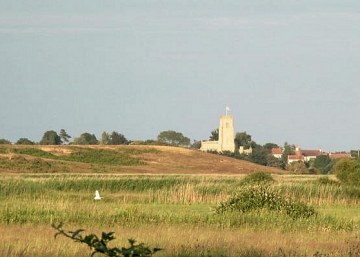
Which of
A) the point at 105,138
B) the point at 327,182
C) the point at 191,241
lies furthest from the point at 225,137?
the point at 191,241

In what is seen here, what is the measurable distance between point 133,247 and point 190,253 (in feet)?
26.5

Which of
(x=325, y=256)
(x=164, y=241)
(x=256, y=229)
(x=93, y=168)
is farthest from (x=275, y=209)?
(x=93, y=168)

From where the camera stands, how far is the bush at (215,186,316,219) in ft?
88.7

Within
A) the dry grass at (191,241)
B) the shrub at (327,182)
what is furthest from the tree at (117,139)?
the dry grass at (191,241)

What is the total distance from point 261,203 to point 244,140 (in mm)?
114251

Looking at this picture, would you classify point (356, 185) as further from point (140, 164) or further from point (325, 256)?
point (140, 164)

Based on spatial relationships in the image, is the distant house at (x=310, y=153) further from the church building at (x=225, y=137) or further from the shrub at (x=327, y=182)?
the shrub at (x=327, y=182)

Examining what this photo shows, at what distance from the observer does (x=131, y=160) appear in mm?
94125

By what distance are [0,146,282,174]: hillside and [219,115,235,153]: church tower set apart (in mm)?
18618

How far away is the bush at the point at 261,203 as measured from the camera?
2705 cm

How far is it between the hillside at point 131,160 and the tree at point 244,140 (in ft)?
130

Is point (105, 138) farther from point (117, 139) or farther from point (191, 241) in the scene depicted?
point (191, 241)

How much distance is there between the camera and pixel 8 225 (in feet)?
72.6

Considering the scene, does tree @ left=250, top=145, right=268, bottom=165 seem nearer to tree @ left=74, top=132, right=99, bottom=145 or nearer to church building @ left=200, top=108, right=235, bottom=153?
church building @ left=200, top=108, right=235, bottom=153
